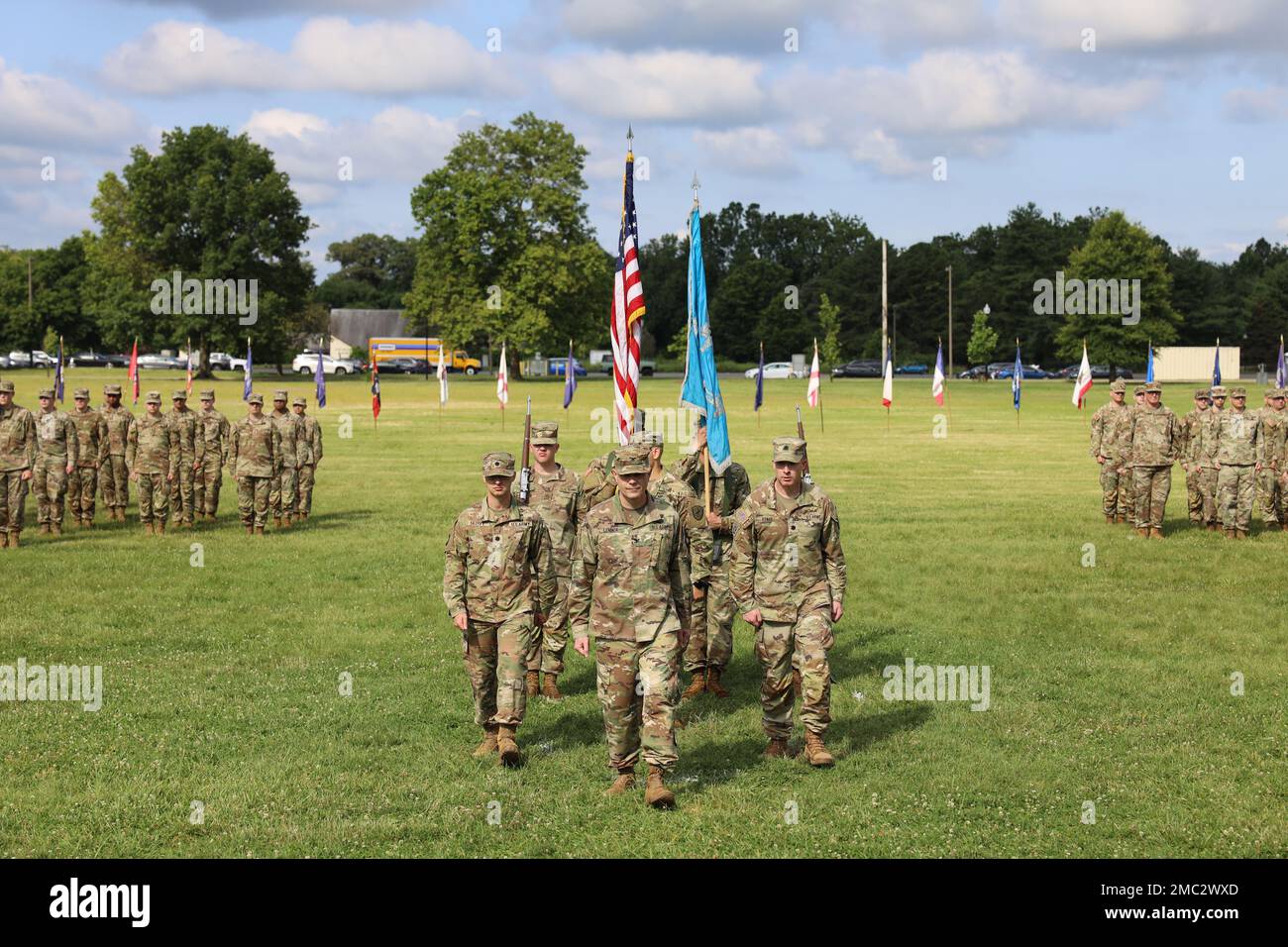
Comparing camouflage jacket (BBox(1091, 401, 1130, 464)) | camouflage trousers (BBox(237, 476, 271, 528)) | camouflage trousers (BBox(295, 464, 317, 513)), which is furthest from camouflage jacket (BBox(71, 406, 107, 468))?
camouflage jacket (BBox(1091, 401, 1130, 464))

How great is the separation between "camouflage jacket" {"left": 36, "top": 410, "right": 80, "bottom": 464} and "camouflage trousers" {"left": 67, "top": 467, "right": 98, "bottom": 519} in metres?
1.47

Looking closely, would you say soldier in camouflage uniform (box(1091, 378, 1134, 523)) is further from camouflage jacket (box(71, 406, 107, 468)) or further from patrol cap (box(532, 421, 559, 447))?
camouflage jacket (box(71, 406, 107, 468))

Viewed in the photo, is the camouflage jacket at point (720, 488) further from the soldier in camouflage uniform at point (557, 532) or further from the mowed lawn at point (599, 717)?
the mowed lawn at point (599, 717)

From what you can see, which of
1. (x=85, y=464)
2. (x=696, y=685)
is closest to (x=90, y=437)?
(x=85, y=464)

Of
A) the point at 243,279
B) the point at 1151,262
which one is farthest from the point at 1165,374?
the point at 243,279

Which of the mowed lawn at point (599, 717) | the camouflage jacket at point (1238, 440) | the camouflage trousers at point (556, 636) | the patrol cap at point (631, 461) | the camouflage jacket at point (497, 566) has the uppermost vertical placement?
the patrol cap at point (631, 461)

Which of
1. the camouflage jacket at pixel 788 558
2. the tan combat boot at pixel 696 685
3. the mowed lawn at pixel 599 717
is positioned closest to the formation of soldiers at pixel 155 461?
the mowed lawn at pixel 599 717

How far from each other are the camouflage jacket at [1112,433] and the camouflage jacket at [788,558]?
46.9 ft

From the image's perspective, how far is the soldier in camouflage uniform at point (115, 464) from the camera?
A: 79.6 feet

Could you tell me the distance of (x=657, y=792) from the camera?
8.84 metres

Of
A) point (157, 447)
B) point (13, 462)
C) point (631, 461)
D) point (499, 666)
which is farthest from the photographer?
point (157, 447)

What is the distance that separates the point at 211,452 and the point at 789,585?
52.4 ft

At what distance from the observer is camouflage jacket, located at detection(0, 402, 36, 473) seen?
808 inches

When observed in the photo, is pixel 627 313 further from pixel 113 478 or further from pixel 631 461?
pixel 113 478
